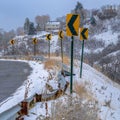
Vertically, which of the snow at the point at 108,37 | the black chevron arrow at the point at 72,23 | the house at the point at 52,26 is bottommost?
the snow at the point at 108,37

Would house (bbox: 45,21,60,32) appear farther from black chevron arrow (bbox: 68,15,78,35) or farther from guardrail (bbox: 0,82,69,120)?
guardrail (bbox: 0,82,69,120)

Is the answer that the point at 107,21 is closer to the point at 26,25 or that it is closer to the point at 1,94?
the point at 26,25

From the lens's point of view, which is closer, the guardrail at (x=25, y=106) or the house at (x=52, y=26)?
the guardrail at (x=25, y=106)

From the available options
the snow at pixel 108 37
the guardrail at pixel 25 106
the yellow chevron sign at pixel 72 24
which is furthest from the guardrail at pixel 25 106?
the snow at pixel 108 37


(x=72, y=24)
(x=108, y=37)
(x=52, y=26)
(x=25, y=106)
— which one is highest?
(x=52, y=26)

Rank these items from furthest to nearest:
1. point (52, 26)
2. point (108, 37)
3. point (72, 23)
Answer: point (52, 26) < point (108, 37) < point (72, 23)

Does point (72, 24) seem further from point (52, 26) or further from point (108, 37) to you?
point (52, 26)

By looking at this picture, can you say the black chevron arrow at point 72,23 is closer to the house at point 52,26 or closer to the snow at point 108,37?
the snow at point 108,37

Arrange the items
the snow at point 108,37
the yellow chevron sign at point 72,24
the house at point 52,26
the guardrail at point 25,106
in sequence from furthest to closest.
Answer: the house at point 52,26
the snow at point 108,37
the yellow chevron sign at point 72,24
the guardrail at point 25,106

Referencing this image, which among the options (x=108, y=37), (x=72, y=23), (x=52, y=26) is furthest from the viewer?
(x=52, y=26)

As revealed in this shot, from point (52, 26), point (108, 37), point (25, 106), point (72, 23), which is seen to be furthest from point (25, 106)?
point (52, 26)

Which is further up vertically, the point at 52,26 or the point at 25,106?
the point at 52,26

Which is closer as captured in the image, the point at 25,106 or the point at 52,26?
the point at 25,106

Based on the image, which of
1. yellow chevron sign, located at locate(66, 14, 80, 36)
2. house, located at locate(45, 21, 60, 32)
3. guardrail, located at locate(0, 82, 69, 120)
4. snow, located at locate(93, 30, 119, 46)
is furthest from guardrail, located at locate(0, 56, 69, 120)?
house, located at locate(45, 21, 60, 32)
